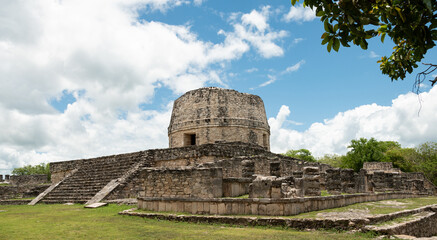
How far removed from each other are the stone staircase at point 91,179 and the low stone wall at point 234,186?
23.1 feet

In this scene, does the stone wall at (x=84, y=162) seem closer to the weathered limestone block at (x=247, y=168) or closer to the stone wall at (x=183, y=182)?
the stone wall at (x=183, y=182)

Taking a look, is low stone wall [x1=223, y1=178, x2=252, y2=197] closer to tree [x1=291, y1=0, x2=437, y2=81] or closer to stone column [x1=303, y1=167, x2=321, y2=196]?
stone column [x1=303, y1=167, x2=321, y2=196]

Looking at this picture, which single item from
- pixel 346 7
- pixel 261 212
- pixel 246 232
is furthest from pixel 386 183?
pixel 346 7

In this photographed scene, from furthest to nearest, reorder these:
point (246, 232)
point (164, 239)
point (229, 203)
→ point (229, 203)
point (246, 232)
point (164, 239)

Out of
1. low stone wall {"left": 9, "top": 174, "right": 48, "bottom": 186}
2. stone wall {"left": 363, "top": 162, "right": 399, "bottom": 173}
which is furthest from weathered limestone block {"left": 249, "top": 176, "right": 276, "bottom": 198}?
low stone wall {"left": 9, "top": 174, "right": 48, "bottom": 186}

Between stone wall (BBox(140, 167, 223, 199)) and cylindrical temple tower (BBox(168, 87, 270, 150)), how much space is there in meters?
8.72

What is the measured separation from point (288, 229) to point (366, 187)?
8.74 metres

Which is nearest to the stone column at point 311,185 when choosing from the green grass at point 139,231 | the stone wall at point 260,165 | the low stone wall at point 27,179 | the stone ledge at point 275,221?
the stone wall at point 260,165

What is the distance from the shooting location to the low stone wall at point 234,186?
8.55 m

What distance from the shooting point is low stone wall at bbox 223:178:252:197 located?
337 inches

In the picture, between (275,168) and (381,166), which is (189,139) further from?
(381,166)

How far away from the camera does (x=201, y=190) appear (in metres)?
8.33

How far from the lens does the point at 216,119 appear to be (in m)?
18.5

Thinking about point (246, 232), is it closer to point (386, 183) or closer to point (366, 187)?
Answer: point (366, 187)
